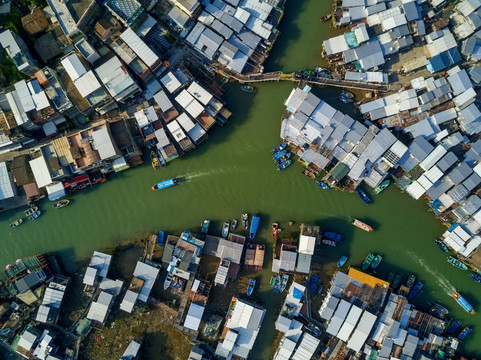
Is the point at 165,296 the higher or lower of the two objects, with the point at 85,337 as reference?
higher

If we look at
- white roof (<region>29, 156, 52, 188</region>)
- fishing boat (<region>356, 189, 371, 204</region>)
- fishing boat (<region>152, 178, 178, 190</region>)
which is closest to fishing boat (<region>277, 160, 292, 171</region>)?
fishing boat (<region>356, 189, 371, 204</region>)

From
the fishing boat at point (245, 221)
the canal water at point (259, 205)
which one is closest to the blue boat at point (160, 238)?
the canal water at point (259, 205)

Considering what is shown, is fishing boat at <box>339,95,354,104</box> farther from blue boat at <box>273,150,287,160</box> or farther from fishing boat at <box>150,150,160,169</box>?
fishing boat at <box>150,150,160,169</box>

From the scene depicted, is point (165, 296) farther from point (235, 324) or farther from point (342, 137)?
point (342, 137)

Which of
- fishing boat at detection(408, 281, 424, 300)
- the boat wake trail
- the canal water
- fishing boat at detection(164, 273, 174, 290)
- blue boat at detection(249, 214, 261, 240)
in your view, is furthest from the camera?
the boat wake trail

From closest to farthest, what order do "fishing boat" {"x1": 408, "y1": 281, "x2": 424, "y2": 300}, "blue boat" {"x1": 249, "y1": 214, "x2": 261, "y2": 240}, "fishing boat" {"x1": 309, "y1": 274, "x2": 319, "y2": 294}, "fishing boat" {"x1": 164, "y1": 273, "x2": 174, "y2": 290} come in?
"fishing boat" {"x1": 164, "y1": 273, "x2": 174, "y2": 290}, "fishing boat" {"x1": 309, "y1": 274, "x2": 319, "y2": 294}, "blue boat" {"x1": 249, "y1": 214, "x2": 261, "y2": 240}, "fishing boat" {"x1": 408, "y1": 281, "x2": 424, "y2": 300}

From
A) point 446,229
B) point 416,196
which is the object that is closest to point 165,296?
point 416,196

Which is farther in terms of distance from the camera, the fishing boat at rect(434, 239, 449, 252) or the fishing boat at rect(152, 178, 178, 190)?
the fishing boat at rect(434, 239, 449, 252)
